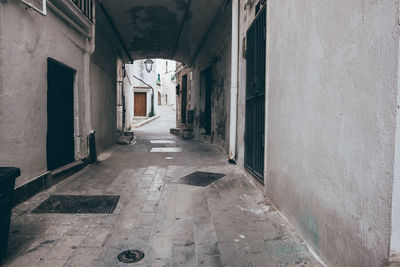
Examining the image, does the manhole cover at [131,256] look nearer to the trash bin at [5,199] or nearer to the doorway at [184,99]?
the trash bin at [5,199]

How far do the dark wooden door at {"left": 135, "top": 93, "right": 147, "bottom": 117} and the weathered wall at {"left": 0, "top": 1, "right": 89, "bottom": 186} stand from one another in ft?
84.7

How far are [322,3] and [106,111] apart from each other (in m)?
7.48

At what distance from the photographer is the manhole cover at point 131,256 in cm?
233

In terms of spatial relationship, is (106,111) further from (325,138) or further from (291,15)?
(325,138)

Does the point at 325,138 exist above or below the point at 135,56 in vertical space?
below

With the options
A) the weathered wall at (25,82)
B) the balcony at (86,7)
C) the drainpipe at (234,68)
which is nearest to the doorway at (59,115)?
the weathered wall at (25,82)

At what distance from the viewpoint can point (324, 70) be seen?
7.28 feet

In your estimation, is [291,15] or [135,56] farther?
[135,56]

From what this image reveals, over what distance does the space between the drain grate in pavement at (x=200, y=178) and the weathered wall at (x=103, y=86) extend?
3.16 meters

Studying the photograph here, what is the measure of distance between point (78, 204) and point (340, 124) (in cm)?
325

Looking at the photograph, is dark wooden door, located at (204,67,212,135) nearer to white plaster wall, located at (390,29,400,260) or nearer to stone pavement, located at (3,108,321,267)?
stone pavement, located at (3,108,321,267)

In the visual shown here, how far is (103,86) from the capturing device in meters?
8.24

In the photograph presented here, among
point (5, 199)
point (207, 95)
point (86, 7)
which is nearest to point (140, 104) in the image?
point (207, 95)

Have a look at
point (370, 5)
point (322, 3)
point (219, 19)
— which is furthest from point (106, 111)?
point (370, 5)
